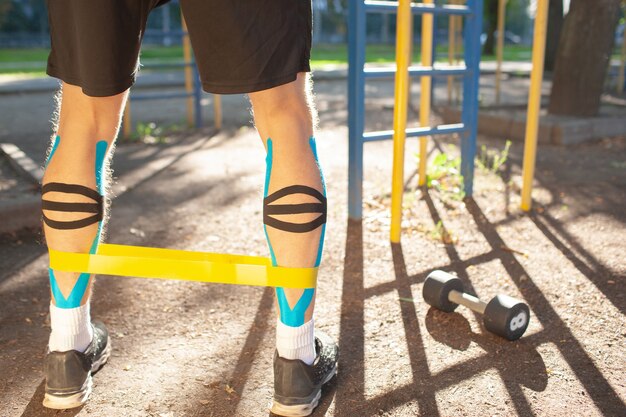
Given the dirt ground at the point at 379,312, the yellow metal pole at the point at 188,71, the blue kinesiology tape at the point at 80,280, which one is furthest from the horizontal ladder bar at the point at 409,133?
the yellow metal pole at the point at 188,71

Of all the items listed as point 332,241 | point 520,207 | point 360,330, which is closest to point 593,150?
point 520,207

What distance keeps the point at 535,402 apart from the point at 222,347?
0.86m

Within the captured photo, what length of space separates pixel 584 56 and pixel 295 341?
495cm

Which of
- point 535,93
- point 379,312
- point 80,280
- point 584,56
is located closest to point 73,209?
point 80,280

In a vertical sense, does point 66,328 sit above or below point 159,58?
above

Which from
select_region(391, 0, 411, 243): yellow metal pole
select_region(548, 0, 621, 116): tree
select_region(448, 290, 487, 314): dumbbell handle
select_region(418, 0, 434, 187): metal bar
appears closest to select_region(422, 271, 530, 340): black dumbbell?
select_region(448, 290, 487, 314): dumbbell handle

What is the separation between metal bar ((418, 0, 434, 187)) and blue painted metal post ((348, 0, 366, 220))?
1.39ft

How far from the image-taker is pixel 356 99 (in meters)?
3.01

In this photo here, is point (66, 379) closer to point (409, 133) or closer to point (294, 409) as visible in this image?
point (294, 409)

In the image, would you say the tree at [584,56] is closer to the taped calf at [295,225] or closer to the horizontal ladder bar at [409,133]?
the horizontal ladder bar at [409,133]

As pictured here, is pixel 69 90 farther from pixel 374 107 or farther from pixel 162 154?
pixel 374 107

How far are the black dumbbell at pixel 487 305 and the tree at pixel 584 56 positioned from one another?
412 cm

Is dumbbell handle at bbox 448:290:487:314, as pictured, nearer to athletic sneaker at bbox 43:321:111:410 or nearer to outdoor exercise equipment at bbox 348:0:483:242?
outdoor exercise equipment at bbox 348:0:483:242

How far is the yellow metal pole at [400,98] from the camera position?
2.54 metres
